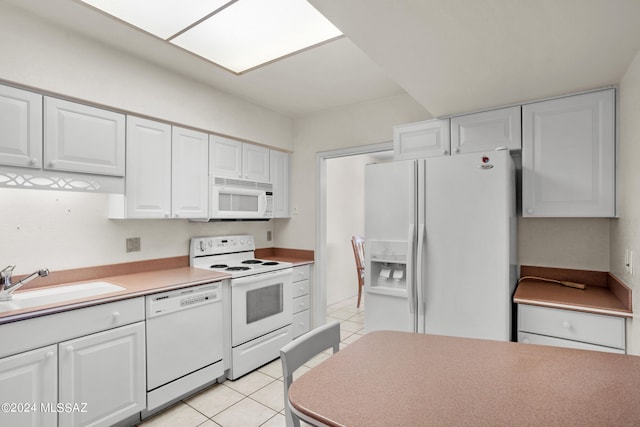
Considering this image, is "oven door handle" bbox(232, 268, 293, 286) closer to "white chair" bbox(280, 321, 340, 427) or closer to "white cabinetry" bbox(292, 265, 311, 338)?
"white cabinetry" bbox(292, 265, 311, 338)

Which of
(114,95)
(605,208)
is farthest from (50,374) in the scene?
(605,208)

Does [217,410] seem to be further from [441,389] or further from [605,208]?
[605,208]

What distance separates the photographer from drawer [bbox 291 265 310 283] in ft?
11.3

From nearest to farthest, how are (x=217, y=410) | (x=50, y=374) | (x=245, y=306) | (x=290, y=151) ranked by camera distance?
(x=50, y=374) < (x=217, y=410) < (x=245, y=306) < (x=290, y=151)

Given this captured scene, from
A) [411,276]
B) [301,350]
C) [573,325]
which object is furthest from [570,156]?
[301,350]

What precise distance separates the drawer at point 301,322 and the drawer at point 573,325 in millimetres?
2124

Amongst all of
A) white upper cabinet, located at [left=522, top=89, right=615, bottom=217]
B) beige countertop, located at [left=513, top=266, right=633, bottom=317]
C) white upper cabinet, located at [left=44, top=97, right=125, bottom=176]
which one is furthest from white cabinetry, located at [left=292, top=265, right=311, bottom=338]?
white upper cabinet, located at [left=522, top=89, right=615, bottom=217]

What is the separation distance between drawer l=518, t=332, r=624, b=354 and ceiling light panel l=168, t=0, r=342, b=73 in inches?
88.7

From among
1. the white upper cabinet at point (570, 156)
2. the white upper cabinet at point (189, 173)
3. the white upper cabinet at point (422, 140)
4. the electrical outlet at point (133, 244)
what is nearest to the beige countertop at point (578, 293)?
the white upper cabinet at point (570, 156)

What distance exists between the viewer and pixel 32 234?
2158mm

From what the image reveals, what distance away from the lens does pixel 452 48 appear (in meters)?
1.52

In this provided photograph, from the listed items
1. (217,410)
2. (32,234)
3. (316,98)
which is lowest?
(217,410)

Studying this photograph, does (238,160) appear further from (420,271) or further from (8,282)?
(420,271)

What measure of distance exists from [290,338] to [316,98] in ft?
8.03
